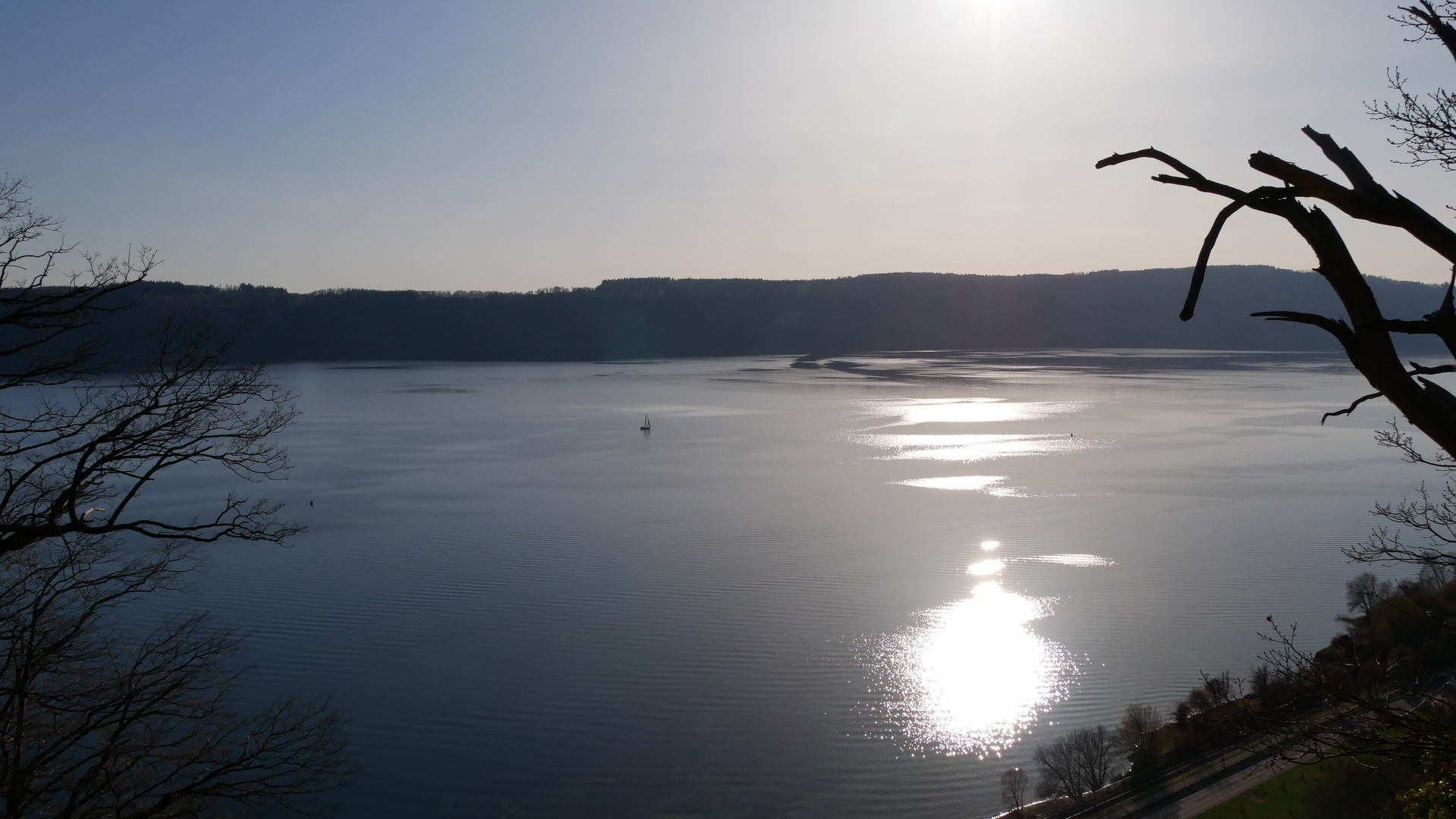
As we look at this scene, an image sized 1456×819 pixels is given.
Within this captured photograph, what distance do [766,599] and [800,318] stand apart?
76318mm

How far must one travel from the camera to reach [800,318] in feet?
284

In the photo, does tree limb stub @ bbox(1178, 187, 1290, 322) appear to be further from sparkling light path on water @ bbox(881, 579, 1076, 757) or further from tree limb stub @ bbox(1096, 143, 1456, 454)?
sparkling light path on water @ bbox(881, 579, 1076, 757)

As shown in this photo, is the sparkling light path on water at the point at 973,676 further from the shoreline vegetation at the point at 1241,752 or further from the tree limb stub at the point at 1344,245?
the tree limb stub at the point at 1344,245

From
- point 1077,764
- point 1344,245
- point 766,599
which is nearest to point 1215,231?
point 1344,245

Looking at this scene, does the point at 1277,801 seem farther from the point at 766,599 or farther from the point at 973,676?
the point at 766,599

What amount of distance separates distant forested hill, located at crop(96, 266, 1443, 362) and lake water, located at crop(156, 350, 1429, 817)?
53.1 metres

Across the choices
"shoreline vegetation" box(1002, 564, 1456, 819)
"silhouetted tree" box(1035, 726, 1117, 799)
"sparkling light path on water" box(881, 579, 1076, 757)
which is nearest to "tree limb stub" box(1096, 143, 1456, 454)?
"shoreline vegetation" box(1002, 564, 1456, 819)

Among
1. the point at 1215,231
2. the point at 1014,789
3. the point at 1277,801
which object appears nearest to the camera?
the point at 1215,231

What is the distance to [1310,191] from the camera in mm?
1372

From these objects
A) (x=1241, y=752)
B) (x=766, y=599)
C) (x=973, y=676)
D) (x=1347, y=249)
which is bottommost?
(x=1241, y=752)

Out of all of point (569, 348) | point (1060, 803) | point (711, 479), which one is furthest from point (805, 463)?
point (569, 348)

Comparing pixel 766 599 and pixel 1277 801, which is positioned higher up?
pixel 766 599

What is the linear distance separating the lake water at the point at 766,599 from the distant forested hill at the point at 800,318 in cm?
5307

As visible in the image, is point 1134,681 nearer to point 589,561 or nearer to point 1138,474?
point 589,561
